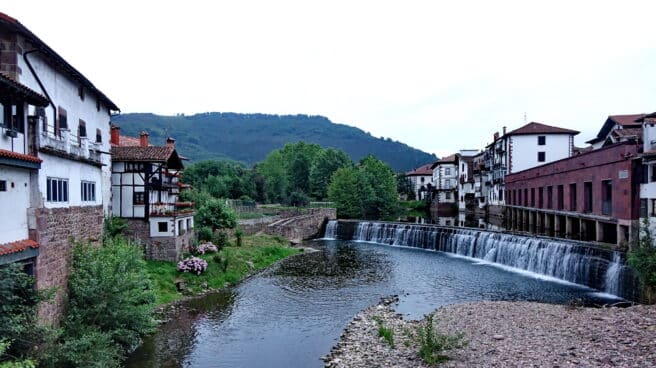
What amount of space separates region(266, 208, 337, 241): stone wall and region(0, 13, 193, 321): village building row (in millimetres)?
23686

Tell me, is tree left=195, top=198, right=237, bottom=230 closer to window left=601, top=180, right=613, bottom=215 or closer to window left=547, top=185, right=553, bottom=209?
window left=601, top=180, right=613, bottom=215

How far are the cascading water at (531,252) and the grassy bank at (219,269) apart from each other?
537 inches

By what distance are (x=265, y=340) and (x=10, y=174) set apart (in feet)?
36.2

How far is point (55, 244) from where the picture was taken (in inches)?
582

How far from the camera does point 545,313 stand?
1764cm

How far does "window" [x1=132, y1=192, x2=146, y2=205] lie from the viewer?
27.5 meters

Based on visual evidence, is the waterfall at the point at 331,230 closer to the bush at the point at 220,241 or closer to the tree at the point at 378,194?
the tree at the point at 378,194

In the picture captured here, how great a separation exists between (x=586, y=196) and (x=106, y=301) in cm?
3421

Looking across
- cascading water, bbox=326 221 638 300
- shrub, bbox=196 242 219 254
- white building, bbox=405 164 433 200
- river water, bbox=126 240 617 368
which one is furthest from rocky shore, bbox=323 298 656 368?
white building, bbox=405 164 433 200

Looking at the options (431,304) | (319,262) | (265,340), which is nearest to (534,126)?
(319,262)

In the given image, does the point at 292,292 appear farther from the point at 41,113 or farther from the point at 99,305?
the point at 41,113

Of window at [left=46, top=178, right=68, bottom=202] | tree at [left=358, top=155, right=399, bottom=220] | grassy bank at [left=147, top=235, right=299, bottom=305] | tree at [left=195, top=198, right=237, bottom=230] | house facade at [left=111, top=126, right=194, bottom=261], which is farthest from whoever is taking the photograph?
tree at [left=358, top=155, right=399, bottom=220]

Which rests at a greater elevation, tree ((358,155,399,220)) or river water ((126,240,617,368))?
tree ((358,155,399,220))

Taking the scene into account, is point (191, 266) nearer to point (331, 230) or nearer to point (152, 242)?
point (152, 242)
